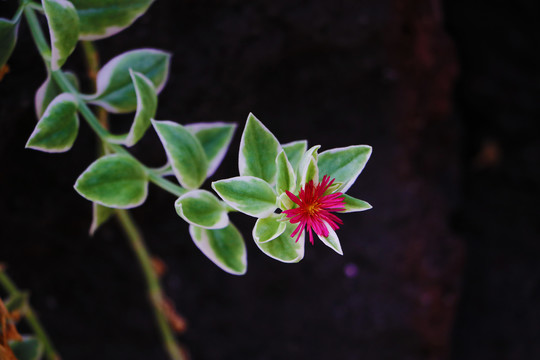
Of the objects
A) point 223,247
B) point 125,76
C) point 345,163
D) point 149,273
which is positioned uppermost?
point 125,76

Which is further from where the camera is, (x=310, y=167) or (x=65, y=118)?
(x=65, y=118)

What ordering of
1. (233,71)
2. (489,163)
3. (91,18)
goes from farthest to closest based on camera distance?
(489,163)
(233,71)
(91,18)

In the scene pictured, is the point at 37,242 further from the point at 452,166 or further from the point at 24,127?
the point at 452,166

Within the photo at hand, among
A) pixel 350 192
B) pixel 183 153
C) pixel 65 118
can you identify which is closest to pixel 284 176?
pixel 183 153

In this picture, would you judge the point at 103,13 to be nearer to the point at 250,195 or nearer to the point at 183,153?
the point at 183,153

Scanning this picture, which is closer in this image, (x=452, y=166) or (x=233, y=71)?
(x=233, y=71)

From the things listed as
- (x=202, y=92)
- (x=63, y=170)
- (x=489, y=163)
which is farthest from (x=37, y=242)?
(x=489, y=163)
